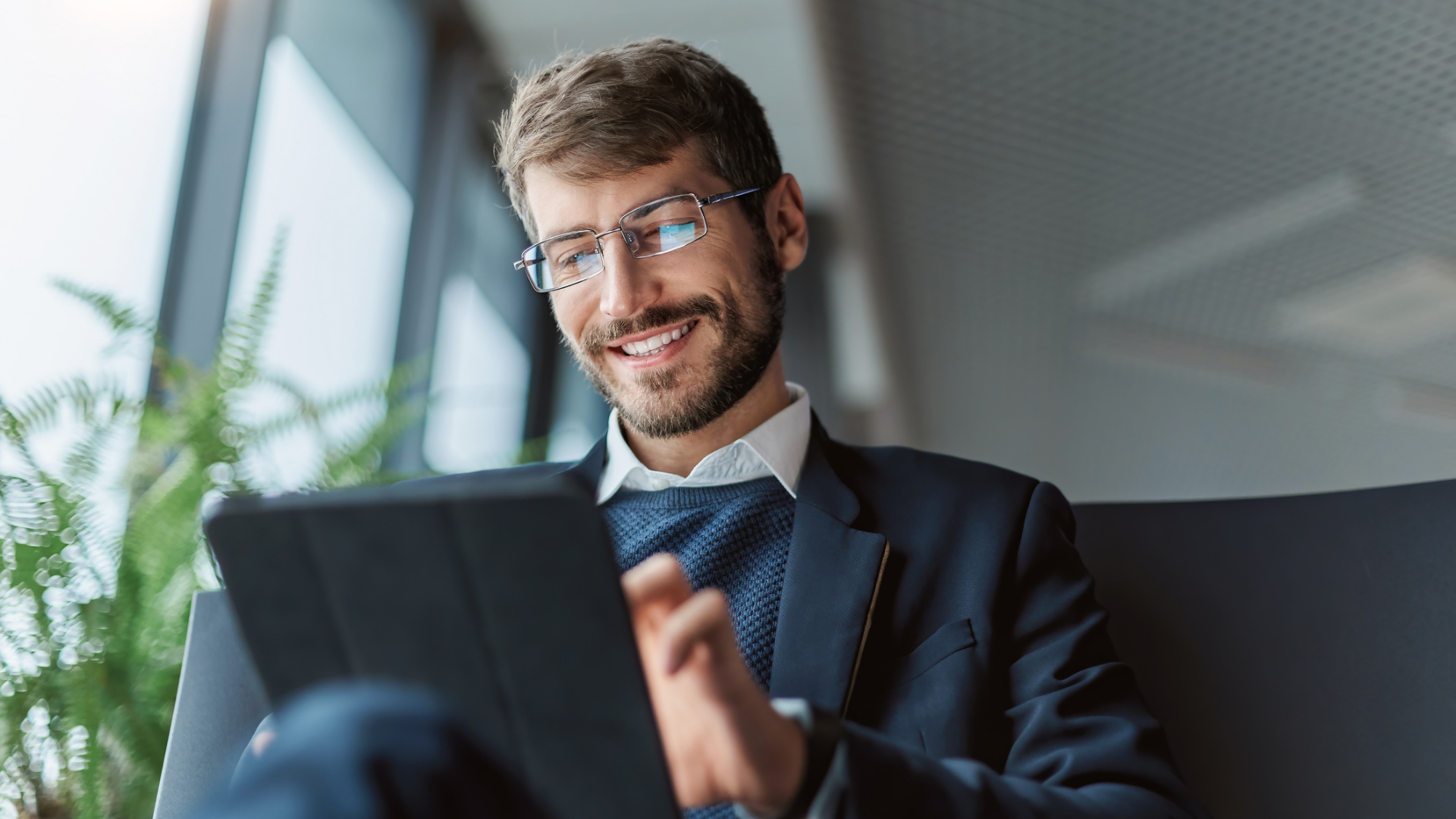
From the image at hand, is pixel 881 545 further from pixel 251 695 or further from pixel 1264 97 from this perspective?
pixel 1264 97

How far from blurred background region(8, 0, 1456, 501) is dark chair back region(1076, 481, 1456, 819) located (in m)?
1.18

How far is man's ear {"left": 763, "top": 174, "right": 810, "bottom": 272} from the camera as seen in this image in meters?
1.46

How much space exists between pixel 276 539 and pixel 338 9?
2931 millimetres

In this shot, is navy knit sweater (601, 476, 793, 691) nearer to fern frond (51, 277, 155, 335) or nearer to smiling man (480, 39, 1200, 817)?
smiling man (480, 39, 1200, 817)

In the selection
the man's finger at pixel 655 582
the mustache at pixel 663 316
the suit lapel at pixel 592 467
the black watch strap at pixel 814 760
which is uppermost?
the mustache at pixel 663 316

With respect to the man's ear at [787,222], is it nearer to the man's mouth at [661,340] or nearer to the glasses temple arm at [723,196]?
the glasses temple arm at [723,196]

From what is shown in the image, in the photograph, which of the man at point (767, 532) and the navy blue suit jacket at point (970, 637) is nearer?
the man at point (767, 532)

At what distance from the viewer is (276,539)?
2.07 ft

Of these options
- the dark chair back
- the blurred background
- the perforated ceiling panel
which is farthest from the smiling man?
the perforated ceiling panel

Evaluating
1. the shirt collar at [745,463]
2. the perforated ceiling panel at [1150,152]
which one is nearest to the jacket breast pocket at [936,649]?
the shirt collar at [745,463]

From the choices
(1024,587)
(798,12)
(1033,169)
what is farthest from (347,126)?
(1024,587)

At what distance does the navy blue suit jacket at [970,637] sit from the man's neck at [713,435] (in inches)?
5.9

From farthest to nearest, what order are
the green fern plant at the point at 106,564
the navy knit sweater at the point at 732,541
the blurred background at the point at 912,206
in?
1. the blurred background at the point at 912,206
2. the green fern plant at the point at 106,564
3. the navy knit sweater at the point at 732,541

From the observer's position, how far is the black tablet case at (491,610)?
56cm
